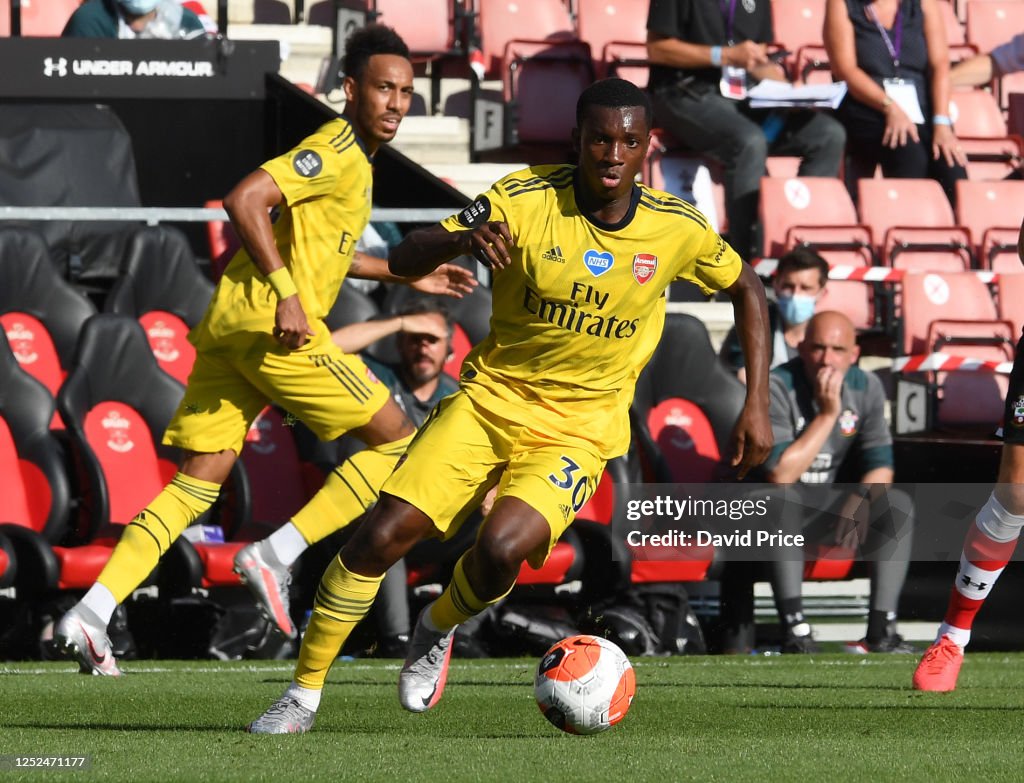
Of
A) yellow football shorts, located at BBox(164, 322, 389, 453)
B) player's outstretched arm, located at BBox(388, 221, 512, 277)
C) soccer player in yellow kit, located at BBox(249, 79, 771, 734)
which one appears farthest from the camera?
yellow football shorts, located at BBox(164, 322, 389, 453)

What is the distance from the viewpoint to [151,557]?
761 cm

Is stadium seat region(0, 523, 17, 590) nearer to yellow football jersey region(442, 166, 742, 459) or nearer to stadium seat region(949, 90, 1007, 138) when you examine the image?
yellow football jersey region(442, 166, 742, 459)

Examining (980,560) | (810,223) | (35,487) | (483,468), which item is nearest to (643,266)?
(483,468)

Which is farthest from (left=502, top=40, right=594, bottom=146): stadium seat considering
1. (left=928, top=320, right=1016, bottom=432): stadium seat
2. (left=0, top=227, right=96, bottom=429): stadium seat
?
(left=0, top=227, right=96, bottom=429): stadium seat

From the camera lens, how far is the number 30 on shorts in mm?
5977

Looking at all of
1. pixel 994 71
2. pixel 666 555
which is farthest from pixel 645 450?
pixel 994 71

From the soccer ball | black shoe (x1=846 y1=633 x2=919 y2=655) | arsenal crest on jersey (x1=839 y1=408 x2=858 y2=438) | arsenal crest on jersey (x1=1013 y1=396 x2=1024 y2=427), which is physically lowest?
black shoe (x1=846 y1=633 x2=919 y2=655)

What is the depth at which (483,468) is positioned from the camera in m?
Result: 6.04

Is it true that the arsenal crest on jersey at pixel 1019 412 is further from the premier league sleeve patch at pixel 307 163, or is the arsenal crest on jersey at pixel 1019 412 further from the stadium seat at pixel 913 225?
the stadium seat at pixel 913 225

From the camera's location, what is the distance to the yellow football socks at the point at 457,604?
614 cm

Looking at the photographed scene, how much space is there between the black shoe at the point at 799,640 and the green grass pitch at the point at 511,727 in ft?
2.09

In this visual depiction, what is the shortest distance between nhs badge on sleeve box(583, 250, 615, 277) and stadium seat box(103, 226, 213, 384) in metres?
5.04

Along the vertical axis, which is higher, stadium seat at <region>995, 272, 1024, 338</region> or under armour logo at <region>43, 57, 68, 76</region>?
under armour logo at <region>43, 57, 68, 76</region>

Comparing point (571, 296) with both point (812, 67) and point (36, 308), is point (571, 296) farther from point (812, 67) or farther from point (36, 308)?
point (812, 67)
